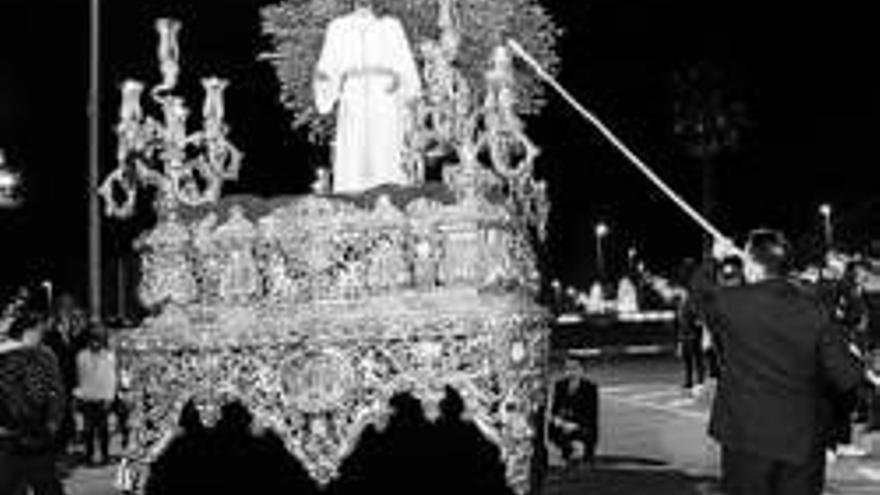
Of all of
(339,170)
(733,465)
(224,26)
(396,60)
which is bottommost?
(733,465)

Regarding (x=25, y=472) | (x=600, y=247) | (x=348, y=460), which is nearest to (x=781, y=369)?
(x=348, y=460)

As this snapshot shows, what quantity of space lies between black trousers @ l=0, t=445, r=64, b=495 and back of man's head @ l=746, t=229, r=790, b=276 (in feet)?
15.6

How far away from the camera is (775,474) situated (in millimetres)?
8469

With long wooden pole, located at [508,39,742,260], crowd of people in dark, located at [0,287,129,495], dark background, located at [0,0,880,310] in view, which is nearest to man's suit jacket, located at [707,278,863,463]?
long wooden pole, located at [508,39,742,260]

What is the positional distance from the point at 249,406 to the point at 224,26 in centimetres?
1889

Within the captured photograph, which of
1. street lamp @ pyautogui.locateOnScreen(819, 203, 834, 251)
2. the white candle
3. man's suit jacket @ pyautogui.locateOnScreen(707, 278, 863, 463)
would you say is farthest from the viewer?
street lamp @ pyautogui.locateOnScreen(819, 203, 834, 251)

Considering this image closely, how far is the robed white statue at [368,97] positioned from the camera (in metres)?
12.5

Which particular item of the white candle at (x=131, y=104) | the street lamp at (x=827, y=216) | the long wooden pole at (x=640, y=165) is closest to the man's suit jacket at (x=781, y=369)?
the long wooden pole at (x=640, y=165)

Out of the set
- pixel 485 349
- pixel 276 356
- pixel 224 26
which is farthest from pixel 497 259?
pixel 224 26

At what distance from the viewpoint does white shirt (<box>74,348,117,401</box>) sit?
1759cm

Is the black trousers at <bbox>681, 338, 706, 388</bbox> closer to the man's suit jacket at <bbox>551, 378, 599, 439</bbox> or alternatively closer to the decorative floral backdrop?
the man's suit jacket at <bbox>551, 378, 599, 439</bbox>

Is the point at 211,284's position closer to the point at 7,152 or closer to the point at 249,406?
the point at 249,406

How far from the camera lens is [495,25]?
48.1 ft

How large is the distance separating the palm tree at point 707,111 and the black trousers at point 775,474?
137ft
